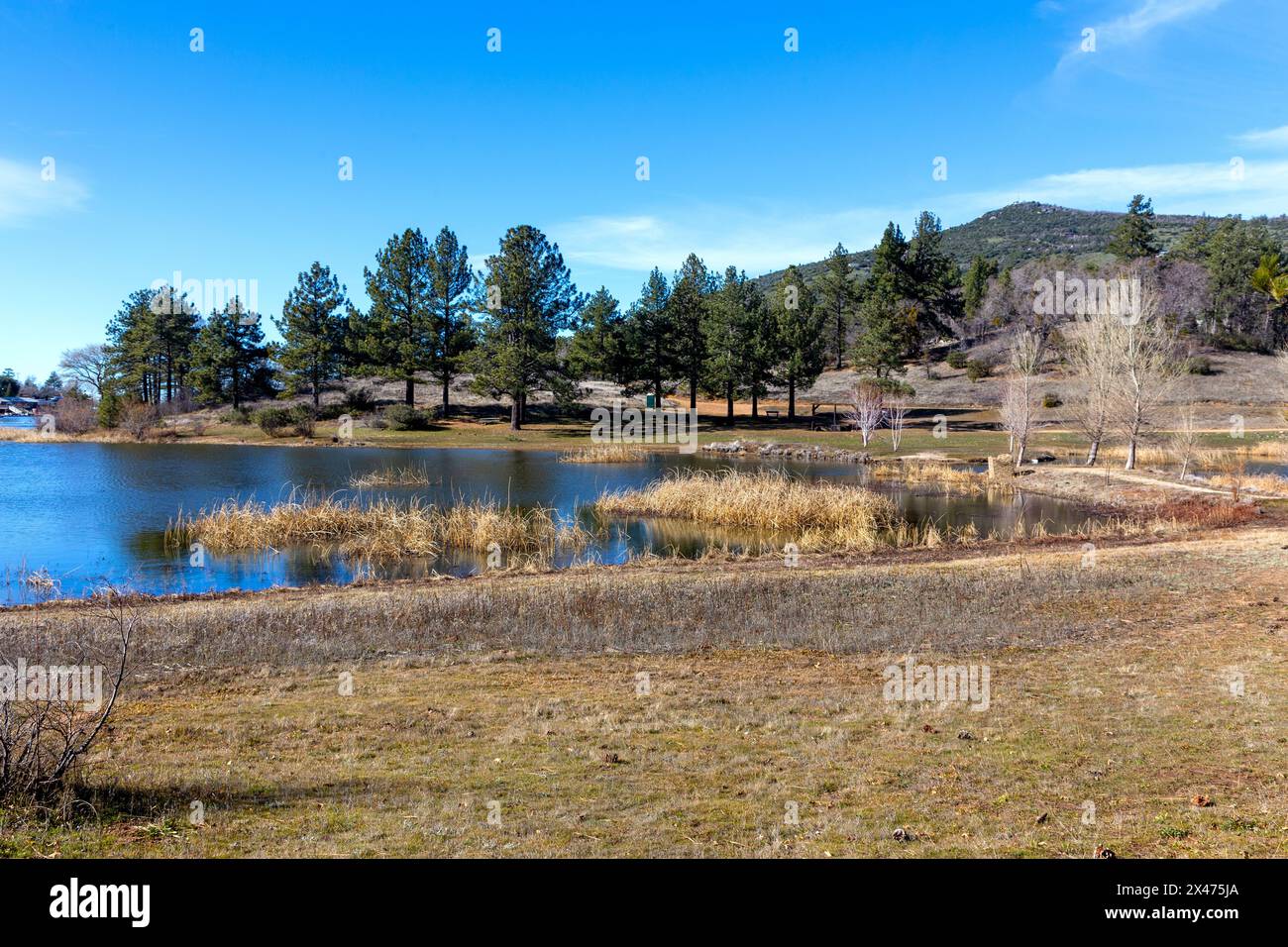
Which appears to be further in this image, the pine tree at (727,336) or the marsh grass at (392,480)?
the pine tree at (727,336)

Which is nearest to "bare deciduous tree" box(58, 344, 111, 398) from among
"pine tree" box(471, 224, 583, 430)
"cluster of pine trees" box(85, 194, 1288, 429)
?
"cluster of pine trees" box(85, 194, 1288, 429)

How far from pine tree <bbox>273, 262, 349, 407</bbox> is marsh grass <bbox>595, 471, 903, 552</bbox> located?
47884 mm

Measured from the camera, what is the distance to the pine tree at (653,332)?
7356 centimetres

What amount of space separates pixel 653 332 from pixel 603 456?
25653 millimetres

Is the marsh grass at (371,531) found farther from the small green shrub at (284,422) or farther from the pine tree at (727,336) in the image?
the pine tree at (727,336)

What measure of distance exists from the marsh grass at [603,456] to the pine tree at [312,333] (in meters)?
28.5

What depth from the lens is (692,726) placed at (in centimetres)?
877

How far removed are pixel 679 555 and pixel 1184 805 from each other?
17.1 metres

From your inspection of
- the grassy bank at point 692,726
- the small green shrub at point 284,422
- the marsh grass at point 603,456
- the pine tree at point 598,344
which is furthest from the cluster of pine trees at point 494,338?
the grassy bank at point 692,726

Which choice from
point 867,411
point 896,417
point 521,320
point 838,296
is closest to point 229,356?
point 521,320

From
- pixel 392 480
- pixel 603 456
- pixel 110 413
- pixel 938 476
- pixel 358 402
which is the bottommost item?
pixel 938 476

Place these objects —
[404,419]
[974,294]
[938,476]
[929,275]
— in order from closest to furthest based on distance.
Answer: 1. [938,476]
2. [404,419]
3. [929,275]
4. [974,294]

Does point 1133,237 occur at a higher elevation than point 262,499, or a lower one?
higher

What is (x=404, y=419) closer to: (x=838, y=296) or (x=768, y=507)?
(x=768, y=507)
